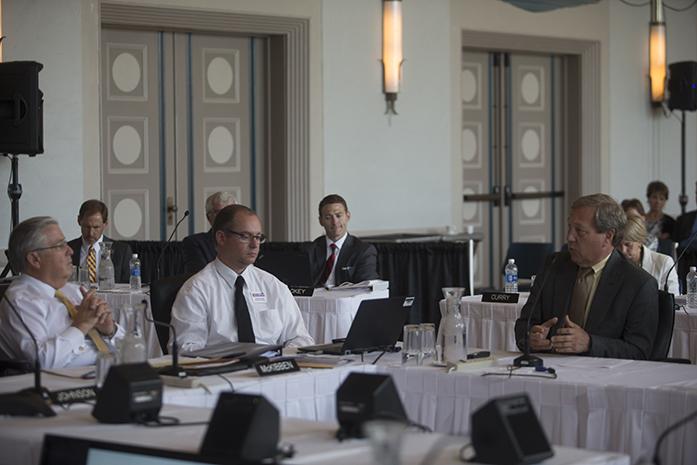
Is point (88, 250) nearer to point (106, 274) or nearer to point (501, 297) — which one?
point (106, 274)

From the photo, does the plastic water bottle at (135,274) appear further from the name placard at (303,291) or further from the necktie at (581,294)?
the necktie at (581,294)

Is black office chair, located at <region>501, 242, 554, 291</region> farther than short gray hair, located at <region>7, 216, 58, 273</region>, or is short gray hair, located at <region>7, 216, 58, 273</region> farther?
black office chair, located at <region>501, 242, 554, 291</region>

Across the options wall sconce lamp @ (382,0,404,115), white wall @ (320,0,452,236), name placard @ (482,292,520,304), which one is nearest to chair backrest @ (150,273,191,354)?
name placard @ (482,292,520,304)

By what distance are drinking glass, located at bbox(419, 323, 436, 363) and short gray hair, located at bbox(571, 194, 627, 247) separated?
2.76ft

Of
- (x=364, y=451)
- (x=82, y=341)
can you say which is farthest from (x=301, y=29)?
(x=364, y=451)

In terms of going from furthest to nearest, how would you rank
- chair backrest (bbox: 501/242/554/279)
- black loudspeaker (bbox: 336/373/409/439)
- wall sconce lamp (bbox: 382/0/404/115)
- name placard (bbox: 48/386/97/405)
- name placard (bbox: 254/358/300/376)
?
wall sconce lamp (bbox: 382/0/404/115) → chair backrest (bbox: 501/242/554/279) → name placard (bbox: 254/358/300/376) → name placard (bbox: 48/386/97/405) → black loudspeaker (bbox: 336/373/409/439)

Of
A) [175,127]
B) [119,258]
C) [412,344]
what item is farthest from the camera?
[175,127]

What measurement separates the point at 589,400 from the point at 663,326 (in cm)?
107

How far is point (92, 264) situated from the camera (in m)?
8.27

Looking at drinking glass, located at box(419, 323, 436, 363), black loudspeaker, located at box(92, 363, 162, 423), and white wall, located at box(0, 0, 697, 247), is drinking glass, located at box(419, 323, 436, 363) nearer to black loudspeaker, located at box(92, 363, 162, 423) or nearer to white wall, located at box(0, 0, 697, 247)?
black loudspeaker, located at box(92, 363, 162, 423)

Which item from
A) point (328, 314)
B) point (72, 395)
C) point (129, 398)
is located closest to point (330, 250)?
point (328, 314)

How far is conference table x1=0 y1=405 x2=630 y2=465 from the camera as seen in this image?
9.49 feet

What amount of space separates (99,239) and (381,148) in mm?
3757

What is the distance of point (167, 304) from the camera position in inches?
205
